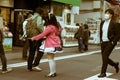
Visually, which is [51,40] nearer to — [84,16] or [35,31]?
[35,31]

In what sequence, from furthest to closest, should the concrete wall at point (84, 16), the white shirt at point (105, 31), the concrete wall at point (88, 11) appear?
the concrete wall at point (84, 16)
the concrete wall at point (88, 11)
the white shirt at point (105, 31)

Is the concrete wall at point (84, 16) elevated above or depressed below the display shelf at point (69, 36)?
above

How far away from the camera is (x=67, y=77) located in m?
9.48

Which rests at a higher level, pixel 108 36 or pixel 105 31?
pixel 105 31

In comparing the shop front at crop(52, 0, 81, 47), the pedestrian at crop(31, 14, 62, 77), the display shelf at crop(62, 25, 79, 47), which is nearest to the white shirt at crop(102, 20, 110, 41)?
the pedestrian at crop(31, 14, 62, 77)

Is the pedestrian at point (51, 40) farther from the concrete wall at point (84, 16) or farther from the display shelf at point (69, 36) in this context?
the concrete wall at point (84, 16)

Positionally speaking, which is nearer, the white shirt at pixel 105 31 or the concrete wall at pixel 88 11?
the white shirt at pixel 105 31

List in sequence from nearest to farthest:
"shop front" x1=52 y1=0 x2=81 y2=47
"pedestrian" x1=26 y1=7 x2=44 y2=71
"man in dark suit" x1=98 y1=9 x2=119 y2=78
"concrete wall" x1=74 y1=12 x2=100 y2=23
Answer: "man in dark suit" x1=98 y1=9 x2=119 y2=78 → "pedestrian" x1=26 y1=7 x2=44 y2=71 → "shop front" x1=52 y1=0 x2=81 y2=47 → "concrete wall" x1=74 y1=12 x2=100 y2=23

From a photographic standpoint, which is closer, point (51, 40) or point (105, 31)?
point (105, 31)

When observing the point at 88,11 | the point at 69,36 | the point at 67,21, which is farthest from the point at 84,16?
the point at 69,36

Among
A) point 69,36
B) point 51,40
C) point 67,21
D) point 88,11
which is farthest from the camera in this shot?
point 88,11

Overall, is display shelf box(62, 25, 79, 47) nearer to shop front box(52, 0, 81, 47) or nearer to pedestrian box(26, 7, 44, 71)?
shop front box(52, 0, 81, 47)

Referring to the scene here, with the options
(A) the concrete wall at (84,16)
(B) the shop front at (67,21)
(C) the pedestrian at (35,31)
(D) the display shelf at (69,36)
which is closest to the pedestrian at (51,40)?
(C) the pedestrian at (35,31)

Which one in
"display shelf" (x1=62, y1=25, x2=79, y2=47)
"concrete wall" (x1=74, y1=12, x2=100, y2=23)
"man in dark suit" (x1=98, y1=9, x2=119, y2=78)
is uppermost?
"man in dark suit" (x1=98, y1=9, x2=119, y2=78)
